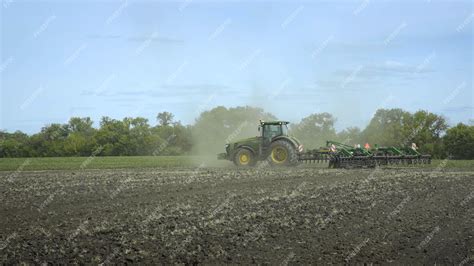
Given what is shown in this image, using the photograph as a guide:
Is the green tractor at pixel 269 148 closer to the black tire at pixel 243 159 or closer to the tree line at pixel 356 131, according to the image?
the black tire at pixel 243 159

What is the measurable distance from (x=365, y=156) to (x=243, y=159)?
6191 millimetres

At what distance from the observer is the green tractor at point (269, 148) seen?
28.4m

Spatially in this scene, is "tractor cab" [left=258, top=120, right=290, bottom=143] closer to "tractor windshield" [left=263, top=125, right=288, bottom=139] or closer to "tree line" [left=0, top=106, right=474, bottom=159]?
"tractor windshield" [left=263, top=125, right=288, bottom=139]

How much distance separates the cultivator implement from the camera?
27656mm

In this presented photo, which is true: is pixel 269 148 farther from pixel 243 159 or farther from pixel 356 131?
pixel 356 131

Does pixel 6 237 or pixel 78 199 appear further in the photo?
pixel 78 199

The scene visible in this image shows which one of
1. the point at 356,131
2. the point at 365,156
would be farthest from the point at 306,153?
the point at 356,131

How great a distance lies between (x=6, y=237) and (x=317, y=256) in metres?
6.13

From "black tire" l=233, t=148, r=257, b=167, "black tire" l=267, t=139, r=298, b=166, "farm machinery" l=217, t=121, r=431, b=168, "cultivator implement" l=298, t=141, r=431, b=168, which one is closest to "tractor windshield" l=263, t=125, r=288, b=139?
"farm machinery" l=217, t=121, r=431, b=168

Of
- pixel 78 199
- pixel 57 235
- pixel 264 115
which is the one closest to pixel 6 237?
pixel 57 235

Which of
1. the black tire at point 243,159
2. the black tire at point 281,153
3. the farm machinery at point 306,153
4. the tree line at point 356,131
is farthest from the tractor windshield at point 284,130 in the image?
the tree line at point 356,131

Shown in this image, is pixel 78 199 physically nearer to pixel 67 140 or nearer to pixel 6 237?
pixel 6 237

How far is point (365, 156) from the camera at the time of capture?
28.0 meters

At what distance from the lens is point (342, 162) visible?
92.5 ft
